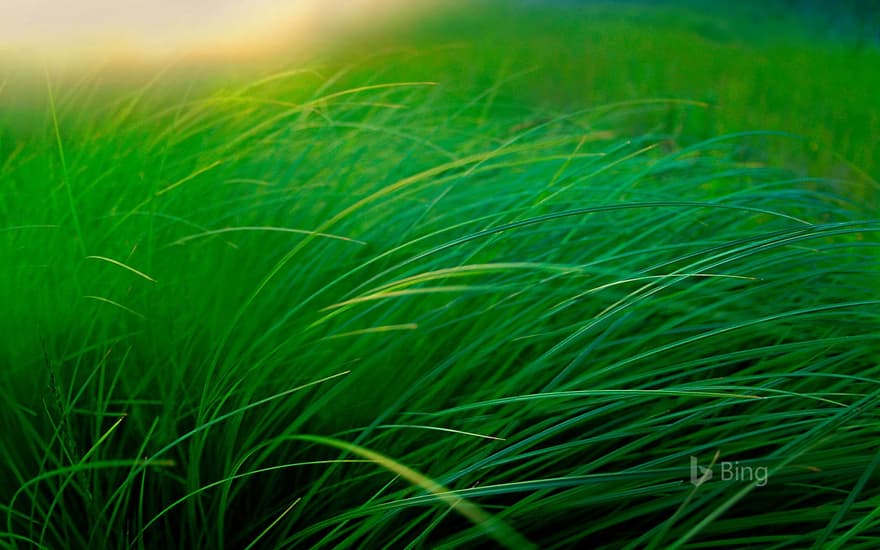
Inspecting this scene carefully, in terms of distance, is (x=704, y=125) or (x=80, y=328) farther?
(x=704, y=125)

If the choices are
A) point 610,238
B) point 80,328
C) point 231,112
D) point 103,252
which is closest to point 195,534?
point 80,328

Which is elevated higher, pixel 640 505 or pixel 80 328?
pixel 80 328

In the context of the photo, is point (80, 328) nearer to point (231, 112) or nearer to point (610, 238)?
point (231, 112)

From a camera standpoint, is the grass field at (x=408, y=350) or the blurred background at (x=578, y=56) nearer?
the grass field at (x=408, y=350)

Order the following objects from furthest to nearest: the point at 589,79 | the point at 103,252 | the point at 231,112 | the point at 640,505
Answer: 1. the point at 589,79
2. the point at 231,112
3. the point at 103,252
4. the point at 640,505

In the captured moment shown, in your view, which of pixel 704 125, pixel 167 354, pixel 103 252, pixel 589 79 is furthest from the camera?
pixel 589 79

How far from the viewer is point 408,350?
1146mm

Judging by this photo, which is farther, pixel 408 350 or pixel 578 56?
pixel 578 56

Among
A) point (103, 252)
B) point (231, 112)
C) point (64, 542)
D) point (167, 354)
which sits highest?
point (231, 112)

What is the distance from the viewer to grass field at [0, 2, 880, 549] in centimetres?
94

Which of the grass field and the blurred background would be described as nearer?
the grass field

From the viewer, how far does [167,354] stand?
1.19m

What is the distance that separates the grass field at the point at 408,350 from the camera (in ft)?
3.10

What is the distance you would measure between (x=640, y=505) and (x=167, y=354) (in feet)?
2.11
